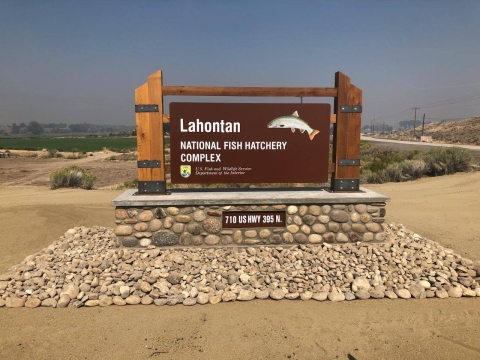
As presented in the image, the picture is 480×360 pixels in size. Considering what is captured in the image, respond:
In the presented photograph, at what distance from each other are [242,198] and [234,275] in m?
1.30

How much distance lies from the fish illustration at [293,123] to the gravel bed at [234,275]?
2.07m

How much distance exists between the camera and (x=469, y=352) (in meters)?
3.94

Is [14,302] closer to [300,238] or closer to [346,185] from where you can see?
[300,238]

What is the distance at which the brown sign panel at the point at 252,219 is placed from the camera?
20.3 feet

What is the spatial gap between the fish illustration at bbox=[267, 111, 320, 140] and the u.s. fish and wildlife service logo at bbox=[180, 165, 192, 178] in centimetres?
161

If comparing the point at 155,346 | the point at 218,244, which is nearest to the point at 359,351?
the point at 155,346

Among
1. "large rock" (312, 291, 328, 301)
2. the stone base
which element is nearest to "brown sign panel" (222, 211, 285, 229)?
the stone base

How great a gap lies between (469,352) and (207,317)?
9.75 ft

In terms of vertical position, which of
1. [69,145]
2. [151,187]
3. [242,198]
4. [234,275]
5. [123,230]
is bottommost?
[69,145]

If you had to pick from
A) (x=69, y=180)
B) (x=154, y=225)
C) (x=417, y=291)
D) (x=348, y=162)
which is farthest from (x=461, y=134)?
(x=154, y=225)

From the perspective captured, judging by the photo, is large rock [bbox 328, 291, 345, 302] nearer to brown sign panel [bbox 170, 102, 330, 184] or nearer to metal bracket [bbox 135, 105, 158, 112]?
brown sign panel [bbox 170, 102, 330, 184]

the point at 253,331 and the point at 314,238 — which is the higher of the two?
the point at 314,238

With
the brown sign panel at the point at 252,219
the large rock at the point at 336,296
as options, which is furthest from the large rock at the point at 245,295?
the brown sign panel at the point at 252,219

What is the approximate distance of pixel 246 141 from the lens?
655 cm
